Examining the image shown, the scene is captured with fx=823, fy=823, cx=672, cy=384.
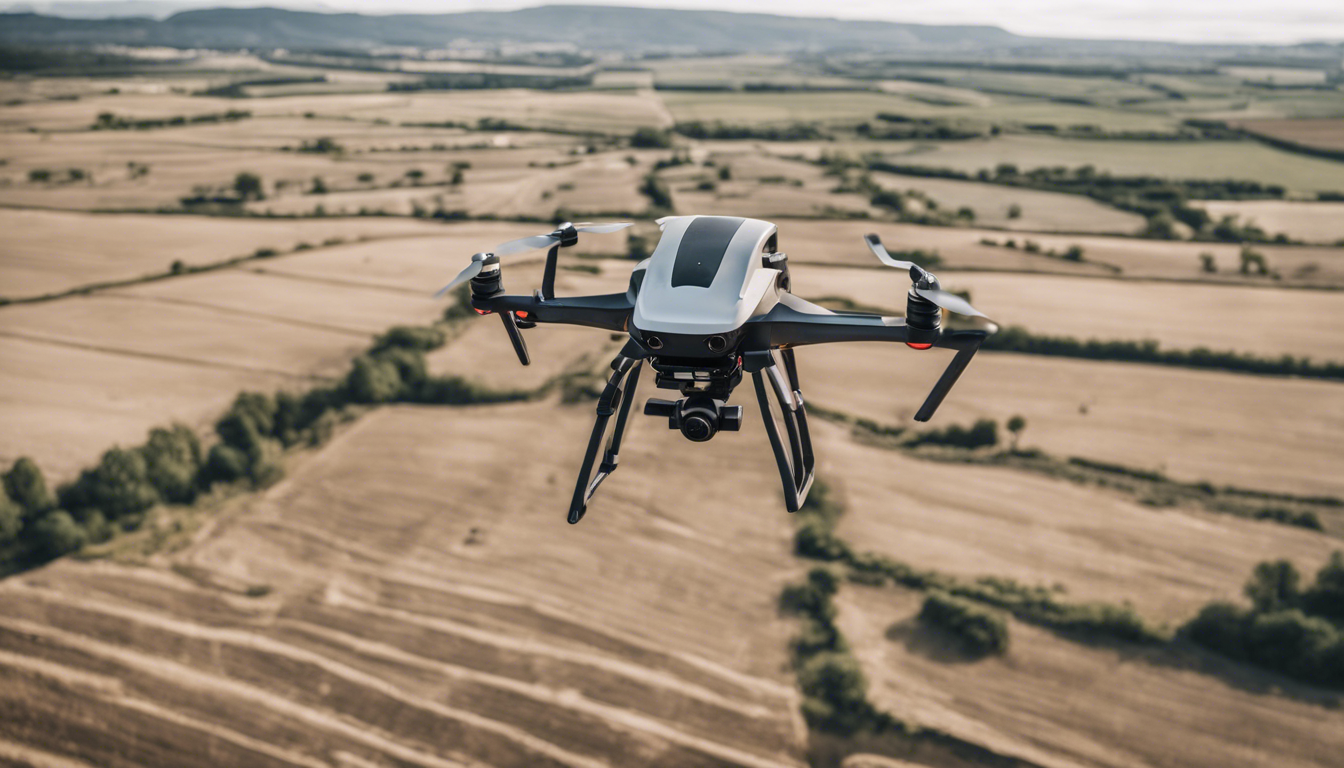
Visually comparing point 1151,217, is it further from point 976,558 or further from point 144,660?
point 144,660

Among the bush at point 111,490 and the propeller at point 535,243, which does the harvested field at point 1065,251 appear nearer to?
the bush at point 111,490

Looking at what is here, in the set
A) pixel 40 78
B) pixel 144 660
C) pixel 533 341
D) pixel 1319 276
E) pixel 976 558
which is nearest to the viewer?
pixel 144 660

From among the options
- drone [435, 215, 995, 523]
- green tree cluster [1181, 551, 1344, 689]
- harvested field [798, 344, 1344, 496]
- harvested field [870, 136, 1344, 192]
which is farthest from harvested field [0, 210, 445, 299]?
drone [435, 215, 995, 523]

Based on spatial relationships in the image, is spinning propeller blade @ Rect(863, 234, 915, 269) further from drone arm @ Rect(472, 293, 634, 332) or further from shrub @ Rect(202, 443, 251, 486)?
shrub @ Rect(202, 443, 251, 486)

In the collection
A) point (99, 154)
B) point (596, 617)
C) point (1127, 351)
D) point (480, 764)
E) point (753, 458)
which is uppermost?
point (99, 154)

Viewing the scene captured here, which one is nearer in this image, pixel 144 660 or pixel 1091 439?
pixel 144 660

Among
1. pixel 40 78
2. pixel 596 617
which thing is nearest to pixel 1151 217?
pixel 596 617
